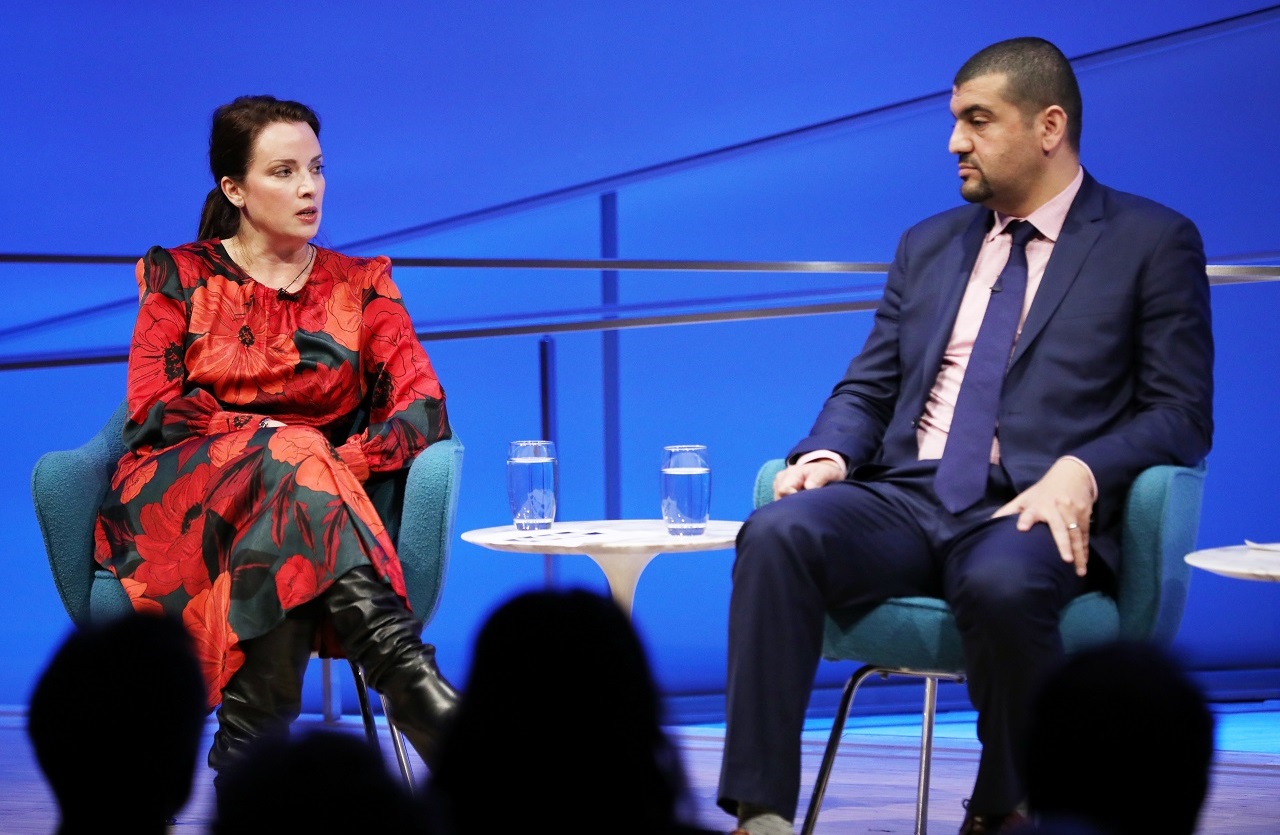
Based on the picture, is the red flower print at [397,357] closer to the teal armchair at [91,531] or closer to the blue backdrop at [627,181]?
the teal armchair at [91,531]

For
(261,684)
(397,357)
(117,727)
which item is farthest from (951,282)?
(117,727)

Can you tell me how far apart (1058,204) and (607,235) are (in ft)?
5.26

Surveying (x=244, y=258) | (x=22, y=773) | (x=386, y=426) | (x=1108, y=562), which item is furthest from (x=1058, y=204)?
(x=22, y=773)

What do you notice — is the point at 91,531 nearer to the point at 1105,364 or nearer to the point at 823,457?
the point at 823,457

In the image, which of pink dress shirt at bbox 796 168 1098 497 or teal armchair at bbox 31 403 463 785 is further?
teal armchair at bbox 31 403 463 785

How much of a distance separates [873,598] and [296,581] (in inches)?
33.3

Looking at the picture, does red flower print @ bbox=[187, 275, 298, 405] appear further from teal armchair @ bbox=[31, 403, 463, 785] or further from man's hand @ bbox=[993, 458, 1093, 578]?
man's hand @ bbox=[993, 458, 1093, 578]

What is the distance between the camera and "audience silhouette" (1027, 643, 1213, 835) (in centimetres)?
78

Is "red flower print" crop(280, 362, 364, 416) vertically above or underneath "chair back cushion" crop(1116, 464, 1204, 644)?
above

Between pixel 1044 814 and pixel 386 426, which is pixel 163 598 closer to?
pixel 386 426

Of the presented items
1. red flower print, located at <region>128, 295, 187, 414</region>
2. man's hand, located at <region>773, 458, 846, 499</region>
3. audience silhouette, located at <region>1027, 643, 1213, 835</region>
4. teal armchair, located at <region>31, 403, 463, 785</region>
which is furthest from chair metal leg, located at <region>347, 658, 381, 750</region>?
audience silhouette, located at <region>1027, 643, 1213, 835</region>

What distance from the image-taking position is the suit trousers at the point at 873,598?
5.75ft

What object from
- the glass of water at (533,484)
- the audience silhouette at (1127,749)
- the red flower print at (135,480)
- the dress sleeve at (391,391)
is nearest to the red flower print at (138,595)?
the red flower print at (135,480)

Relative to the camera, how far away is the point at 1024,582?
5.78 feet
